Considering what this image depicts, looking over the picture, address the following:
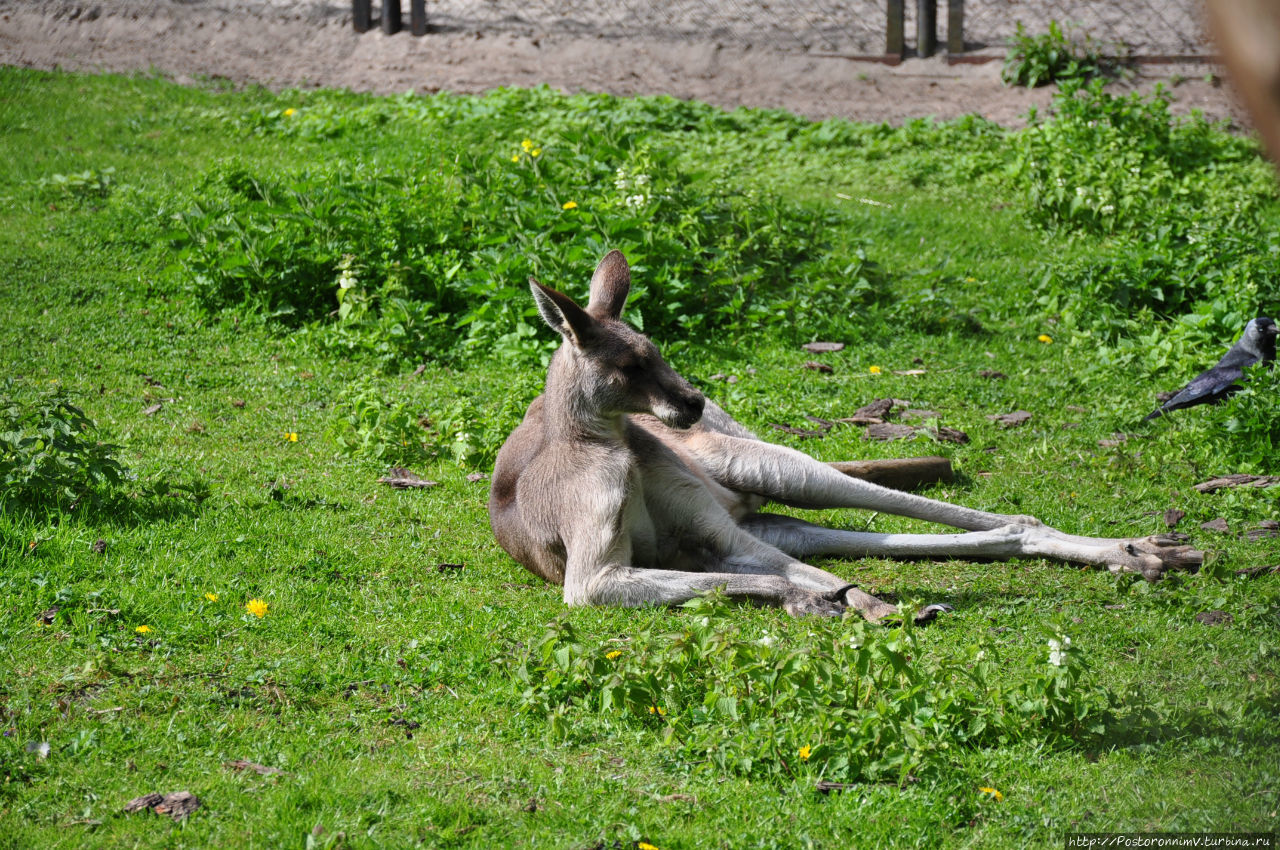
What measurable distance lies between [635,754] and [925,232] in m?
6.99

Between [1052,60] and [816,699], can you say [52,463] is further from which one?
[1052,60]

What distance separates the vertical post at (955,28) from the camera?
12781 mm

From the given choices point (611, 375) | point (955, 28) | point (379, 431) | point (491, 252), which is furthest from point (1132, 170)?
point (379, 431)

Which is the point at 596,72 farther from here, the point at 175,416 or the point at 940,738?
the point at 940,738

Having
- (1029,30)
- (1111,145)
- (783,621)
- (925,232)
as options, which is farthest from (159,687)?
(1029,30)

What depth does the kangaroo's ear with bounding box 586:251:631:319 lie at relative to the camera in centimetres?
544

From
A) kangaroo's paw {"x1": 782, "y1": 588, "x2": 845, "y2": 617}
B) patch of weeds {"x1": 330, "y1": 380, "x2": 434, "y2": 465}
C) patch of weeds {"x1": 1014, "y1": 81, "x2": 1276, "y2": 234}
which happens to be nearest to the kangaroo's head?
kangaroo's paw {"x1": 782, "y1": 588, "x2": 845, "y2": 617}

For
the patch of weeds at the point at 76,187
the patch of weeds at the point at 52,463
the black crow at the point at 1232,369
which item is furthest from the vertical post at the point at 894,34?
the patch of weeds at the point at 52,463

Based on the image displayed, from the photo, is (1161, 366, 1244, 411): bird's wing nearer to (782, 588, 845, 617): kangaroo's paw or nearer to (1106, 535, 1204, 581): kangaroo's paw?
(1106, 535, 1204, 581): kangaroo's paw

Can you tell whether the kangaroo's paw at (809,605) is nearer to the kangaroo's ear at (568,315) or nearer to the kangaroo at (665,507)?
the kangaroo at (665,507)

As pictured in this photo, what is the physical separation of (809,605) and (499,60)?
35.4ft

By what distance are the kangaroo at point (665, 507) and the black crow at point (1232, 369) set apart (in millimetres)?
1857

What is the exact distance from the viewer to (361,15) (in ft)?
47.9

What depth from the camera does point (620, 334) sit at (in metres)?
5.16
